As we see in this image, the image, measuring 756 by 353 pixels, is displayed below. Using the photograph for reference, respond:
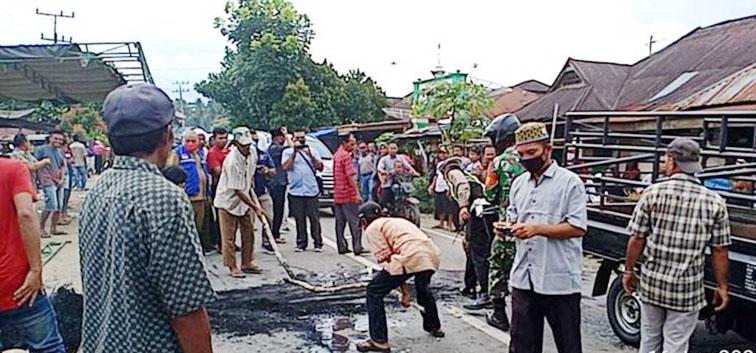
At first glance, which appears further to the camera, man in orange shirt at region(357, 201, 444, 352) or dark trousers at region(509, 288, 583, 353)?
man in orange shirt at region(357, 201, 444, 352)

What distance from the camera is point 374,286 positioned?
5.66 m

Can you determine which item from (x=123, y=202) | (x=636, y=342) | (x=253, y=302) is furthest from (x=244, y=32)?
(x=123, y=202)

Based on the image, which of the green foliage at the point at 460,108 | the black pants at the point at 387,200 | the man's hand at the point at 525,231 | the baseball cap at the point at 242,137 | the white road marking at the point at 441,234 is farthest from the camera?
the green foliage at the point at 460,108

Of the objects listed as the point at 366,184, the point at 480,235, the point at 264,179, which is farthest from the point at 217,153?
the point at 366,184

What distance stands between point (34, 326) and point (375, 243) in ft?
8.75

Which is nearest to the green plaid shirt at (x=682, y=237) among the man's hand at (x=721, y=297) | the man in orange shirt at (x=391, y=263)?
the man's hand at (x=721, y=297)

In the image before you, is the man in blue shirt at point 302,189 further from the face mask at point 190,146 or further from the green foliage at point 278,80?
the green foliage at point 278,80

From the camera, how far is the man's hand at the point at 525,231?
4172mm

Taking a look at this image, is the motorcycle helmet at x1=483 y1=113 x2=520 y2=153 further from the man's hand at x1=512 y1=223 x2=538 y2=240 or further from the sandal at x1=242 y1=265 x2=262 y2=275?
the sandal at x1=242 y1=265 x2=262 y2=275

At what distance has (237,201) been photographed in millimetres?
8703

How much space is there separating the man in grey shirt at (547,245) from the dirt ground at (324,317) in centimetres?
152

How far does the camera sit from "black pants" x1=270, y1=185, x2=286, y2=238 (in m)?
10.8

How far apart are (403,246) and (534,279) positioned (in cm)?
160

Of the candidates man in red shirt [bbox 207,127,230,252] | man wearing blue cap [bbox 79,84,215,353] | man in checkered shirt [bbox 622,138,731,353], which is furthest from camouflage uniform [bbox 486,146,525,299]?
man in red shirt [bbox 207,127,230,252]
